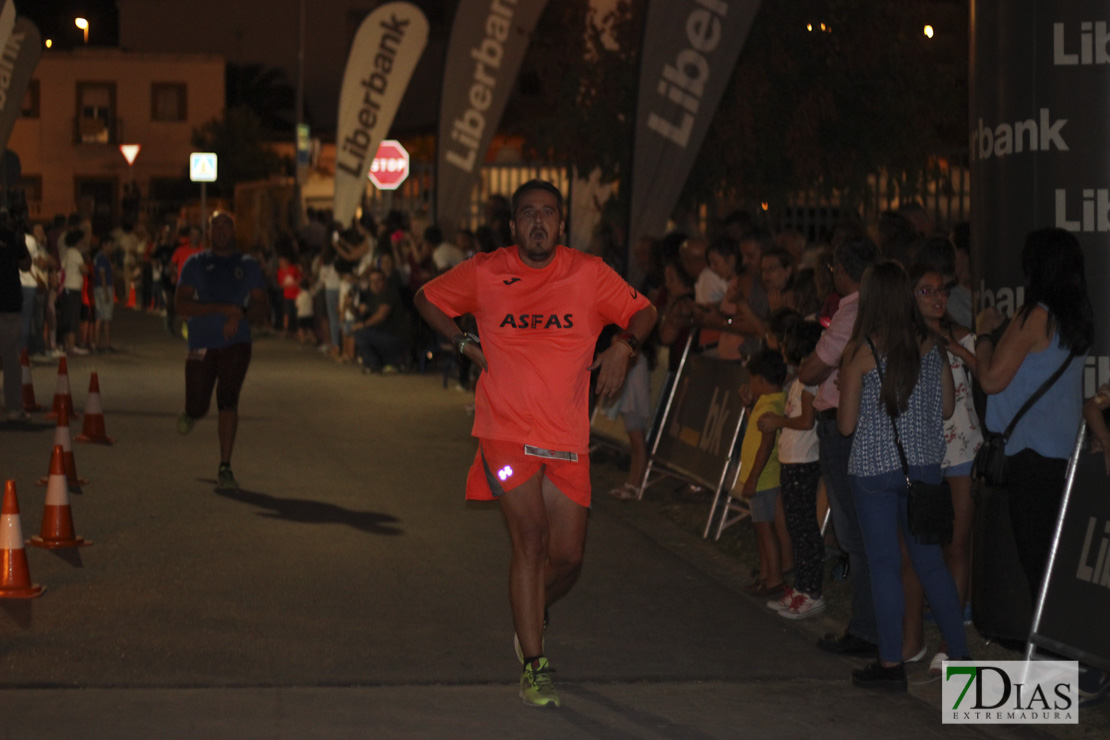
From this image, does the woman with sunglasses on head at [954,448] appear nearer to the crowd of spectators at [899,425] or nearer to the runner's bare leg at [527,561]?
the crowd of spectators at [899,425]

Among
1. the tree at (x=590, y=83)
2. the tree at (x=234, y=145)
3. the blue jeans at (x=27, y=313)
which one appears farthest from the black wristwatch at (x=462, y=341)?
the tree at (x=234, y=145)

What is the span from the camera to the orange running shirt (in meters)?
6.56

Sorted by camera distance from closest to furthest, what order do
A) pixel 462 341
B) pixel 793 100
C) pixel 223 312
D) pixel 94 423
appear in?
1. pixel 462 341
2. pixel 223 312
3. pixel 94 423
4. pixel 793 100

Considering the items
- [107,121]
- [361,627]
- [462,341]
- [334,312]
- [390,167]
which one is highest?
[107,121]

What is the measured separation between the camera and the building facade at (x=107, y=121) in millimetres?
62781

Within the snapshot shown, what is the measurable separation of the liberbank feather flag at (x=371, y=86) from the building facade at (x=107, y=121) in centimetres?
3730

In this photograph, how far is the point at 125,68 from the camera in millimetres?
64125

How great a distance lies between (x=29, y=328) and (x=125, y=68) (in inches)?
1798

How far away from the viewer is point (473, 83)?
21.4 m

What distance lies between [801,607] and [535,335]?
2603mm

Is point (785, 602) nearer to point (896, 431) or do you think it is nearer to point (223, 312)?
point (896, 431)

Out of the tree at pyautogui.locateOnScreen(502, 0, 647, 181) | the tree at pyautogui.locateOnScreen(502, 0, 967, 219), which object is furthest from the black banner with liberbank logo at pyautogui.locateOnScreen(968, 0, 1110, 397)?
the tree at pyautogui.locateOnScreen(502, 0, 647, 181)

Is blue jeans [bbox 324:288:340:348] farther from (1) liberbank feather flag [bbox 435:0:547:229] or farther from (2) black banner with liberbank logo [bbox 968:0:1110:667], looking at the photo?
(2) black banner with liberbank logo [bbox 968:0:1110:667]

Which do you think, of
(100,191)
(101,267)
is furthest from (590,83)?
(100,191)
